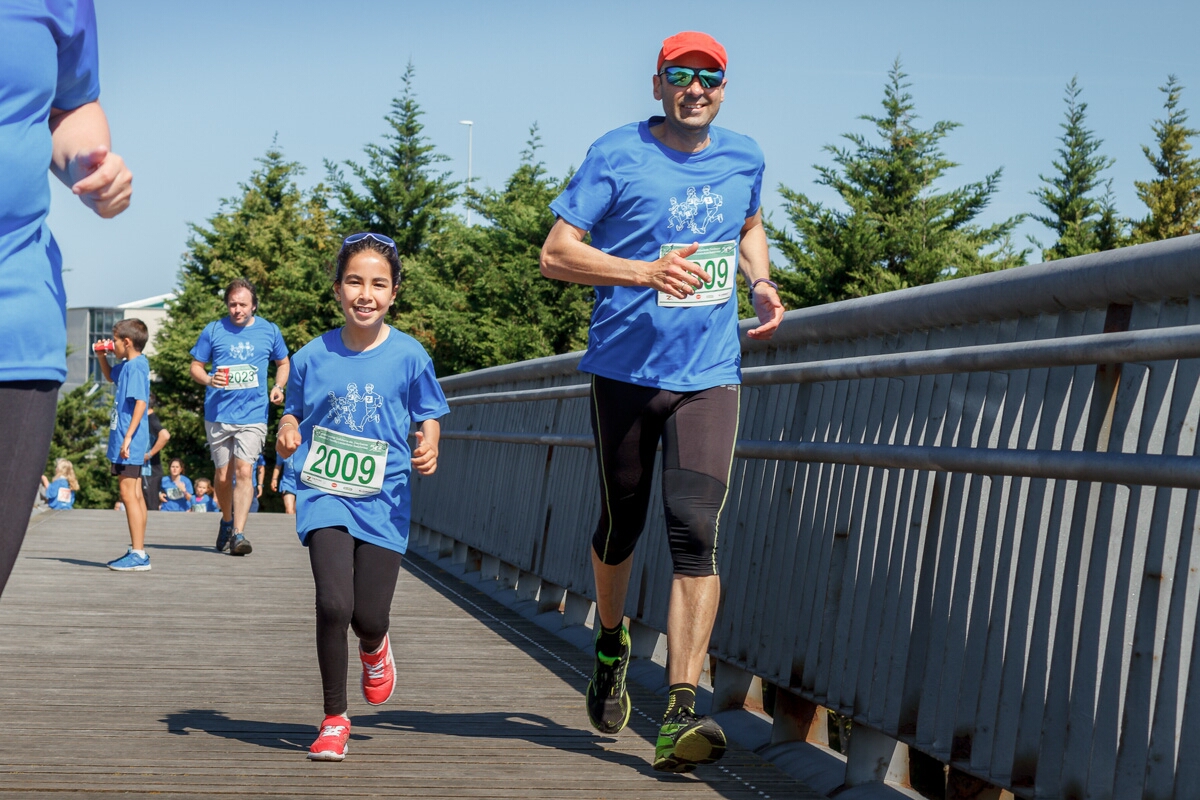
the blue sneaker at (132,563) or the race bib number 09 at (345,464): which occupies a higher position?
the race bib number 09 at (345,464)

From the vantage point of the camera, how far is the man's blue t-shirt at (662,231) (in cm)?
497

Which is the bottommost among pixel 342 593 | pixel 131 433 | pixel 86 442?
pixel 86 442

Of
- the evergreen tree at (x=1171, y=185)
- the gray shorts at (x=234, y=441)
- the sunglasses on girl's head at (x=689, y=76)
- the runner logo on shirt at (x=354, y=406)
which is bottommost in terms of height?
the gray shorts at (x=234, y=441)

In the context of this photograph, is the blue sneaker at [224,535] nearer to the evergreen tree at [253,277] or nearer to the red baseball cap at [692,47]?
the red baseball cap at [692,47]

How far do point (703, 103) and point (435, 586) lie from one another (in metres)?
6.55

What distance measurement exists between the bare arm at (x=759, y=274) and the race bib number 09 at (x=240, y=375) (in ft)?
25.3

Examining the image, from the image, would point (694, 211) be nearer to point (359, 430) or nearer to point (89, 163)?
point (359, 430)

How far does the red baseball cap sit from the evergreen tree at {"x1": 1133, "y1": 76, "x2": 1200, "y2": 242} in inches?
1841

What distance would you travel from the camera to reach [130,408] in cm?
1162

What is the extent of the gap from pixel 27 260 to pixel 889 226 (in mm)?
41288

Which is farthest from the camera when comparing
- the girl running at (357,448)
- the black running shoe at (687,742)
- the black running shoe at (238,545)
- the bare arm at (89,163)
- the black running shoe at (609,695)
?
the black running shoe at (238,545)

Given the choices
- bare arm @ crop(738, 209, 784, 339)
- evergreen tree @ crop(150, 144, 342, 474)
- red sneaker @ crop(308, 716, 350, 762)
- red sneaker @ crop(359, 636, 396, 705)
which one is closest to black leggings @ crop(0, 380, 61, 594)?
red sneaker @ crop(308, 716, 350, 762)

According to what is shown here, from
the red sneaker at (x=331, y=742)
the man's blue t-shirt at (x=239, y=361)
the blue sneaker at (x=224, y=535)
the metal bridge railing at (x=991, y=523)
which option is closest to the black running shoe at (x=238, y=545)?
the blue sneaker at (x=224, y=535)

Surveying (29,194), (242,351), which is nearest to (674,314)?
(29,194)
